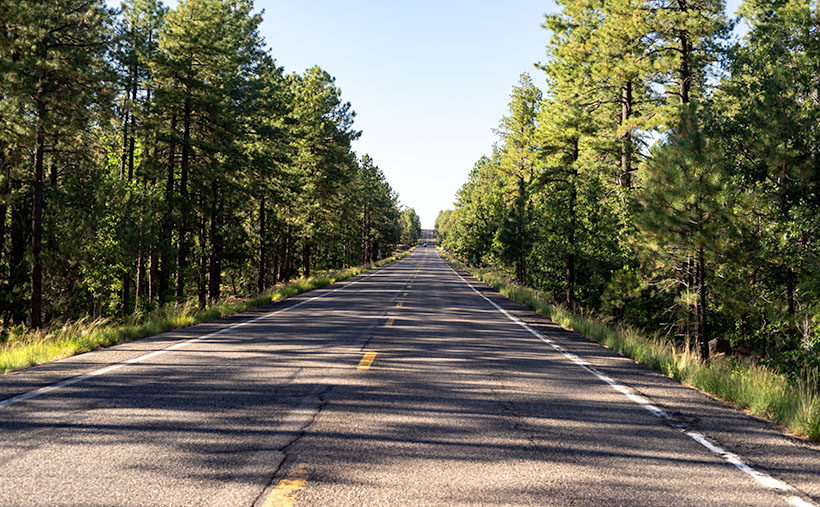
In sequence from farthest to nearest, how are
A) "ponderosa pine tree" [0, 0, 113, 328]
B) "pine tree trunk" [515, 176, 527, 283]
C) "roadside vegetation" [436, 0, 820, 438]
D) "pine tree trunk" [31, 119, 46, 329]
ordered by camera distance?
"pine tree trunk" [515, 176, 527, 283]
"pine tree trunk" [31, 119, 46, 329]
"ponderosa pine tree" [0, 0, 113, 328]
"roadside vegetation" [436, 0, 820, 438]

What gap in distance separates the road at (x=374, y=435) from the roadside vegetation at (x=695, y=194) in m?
1.48

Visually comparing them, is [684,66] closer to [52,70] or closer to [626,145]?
[626,145]

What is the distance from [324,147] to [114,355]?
30562 millimetres

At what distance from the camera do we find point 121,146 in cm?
2447

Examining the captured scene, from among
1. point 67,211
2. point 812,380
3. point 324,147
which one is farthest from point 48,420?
point 324,147

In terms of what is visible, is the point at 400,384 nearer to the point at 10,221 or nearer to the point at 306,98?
the point at 10,221

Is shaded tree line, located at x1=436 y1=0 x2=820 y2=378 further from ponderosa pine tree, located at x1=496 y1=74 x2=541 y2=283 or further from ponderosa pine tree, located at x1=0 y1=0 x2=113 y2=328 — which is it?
ponderosa pine tree, located at x1=0 y1=0 x2=113 y2=328

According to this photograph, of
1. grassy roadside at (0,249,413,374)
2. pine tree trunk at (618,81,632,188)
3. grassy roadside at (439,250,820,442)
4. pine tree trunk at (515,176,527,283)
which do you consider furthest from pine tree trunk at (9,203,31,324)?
pine tree trunk at (515,176,527,283)

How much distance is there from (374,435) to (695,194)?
8.26 meters

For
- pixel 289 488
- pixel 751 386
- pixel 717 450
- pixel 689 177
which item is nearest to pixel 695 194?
pixel 689 177

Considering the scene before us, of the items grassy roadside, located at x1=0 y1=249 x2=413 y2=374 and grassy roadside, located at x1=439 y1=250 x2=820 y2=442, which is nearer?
grassy roadside, located at x1=439 y1=250 x2=820 y2=442

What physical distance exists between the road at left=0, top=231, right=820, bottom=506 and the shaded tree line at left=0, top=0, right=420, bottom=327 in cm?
1107

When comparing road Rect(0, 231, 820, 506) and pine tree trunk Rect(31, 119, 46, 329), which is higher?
pine tree trunk Rect(31, 119, 46, 329)

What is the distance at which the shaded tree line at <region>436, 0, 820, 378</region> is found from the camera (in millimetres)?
9719
